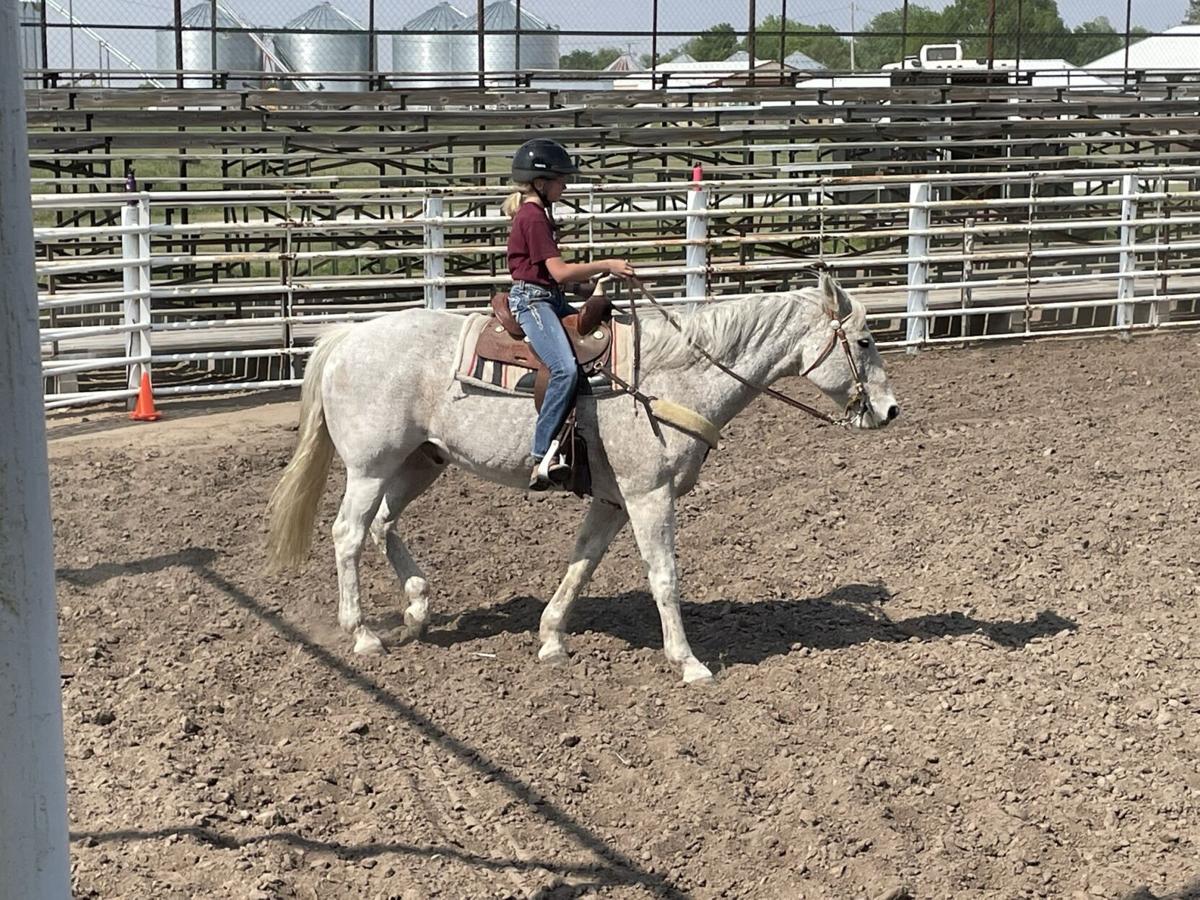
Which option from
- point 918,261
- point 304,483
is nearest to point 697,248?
point 918,261

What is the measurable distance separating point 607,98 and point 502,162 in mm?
10920

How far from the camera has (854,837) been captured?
4770 mm

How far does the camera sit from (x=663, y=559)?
6176 mm

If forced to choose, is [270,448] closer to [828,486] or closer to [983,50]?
[828,486]

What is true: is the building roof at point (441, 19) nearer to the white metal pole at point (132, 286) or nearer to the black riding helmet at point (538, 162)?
the white metal pole at point (132, 286)

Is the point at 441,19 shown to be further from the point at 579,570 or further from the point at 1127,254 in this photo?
the point at 579,570

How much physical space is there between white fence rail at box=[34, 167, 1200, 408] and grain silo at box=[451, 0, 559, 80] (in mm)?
7796

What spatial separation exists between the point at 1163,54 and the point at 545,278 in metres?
36.9

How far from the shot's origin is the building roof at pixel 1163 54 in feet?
117

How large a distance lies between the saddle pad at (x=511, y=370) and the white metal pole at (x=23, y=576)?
3.72 m

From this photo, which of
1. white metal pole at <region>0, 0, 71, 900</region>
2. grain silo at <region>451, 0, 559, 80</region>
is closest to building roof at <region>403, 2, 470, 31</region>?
grain silo at <region>451, 0, 559, 80</region>

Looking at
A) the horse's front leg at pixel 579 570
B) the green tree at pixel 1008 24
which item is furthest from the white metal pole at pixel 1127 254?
the green tree at pixel 1008 24

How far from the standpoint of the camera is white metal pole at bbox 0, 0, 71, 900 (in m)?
2.51

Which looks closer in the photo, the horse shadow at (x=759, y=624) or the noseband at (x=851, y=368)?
the noseband at (x=851, y=368)
